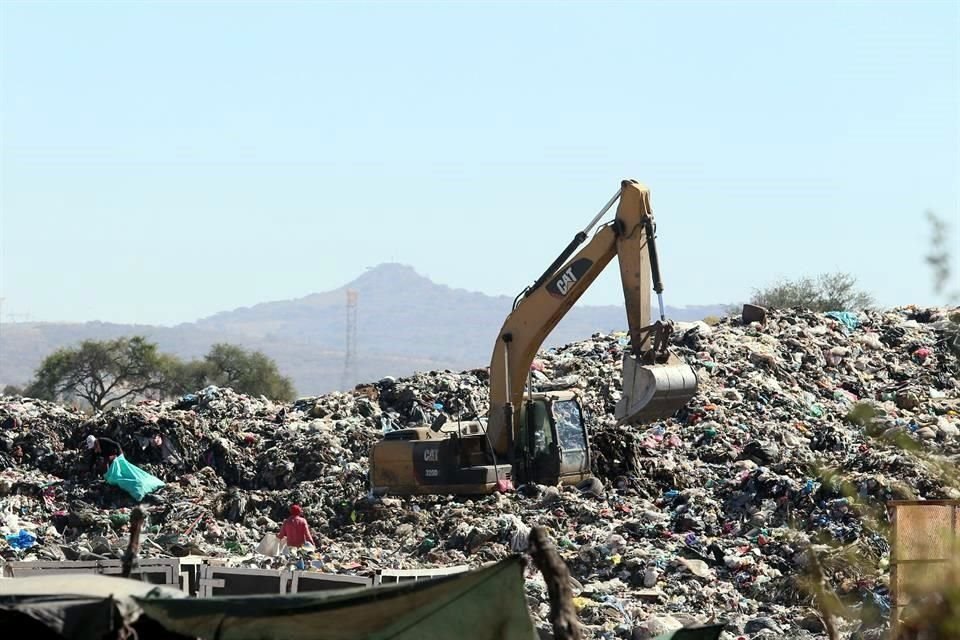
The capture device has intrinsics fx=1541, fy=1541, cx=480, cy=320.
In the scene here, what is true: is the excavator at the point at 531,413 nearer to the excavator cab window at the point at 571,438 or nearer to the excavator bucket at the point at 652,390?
the excavator cab window at the point at 571,438

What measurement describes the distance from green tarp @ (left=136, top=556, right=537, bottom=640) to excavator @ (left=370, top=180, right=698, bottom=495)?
1036 centimetres

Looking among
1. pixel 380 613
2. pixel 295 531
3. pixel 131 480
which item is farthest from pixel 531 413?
pixel 380 613

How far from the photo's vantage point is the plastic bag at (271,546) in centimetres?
1453

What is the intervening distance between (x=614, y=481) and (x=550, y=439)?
64.7 inches

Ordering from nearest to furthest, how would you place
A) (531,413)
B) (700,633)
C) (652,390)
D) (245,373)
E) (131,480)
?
(700,633) → (652,390) → (531,413) → (131,480) → (245,373)

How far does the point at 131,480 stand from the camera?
61.1ft

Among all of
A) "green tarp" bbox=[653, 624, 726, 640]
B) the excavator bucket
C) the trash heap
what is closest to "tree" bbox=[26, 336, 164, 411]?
the trash heap

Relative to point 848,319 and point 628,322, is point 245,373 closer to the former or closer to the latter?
point 848,319

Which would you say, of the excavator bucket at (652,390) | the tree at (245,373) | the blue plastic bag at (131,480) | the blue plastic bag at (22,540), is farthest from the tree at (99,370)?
the excavator bucket at (652,390)

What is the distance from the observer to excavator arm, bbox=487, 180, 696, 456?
14945mm

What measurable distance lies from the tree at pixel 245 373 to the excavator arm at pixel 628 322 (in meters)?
35.9

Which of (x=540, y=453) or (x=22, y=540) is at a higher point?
(x=540, y=453)

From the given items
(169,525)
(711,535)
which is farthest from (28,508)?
(711,535)

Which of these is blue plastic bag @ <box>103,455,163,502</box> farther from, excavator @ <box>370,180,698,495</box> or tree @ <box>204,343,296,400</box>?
tree @ <box>204,343,296,400</box>
